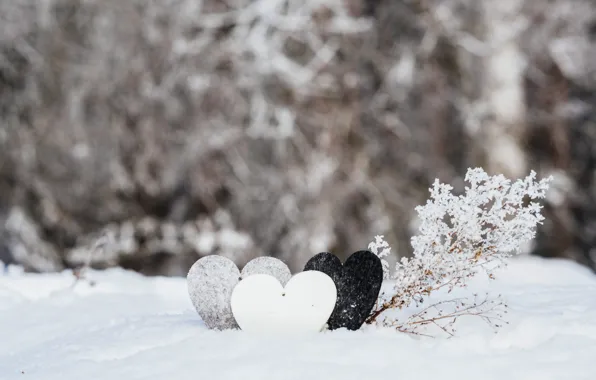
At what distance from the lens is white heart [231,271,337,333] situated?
Result: 1634mm

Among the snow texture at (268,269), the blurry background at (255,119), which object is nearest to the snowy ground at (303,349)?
the snow texture at (268,269)

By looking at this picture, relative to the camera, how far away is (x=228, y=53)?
214 inches

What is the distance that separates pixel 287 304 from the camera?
64.6 inches

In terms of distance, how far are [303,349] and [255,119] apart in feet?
13.1

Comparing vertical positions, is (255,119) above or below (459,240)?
above

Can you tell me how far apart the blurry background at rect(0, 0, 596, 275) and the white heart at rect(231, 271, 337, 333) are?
12.1 feet

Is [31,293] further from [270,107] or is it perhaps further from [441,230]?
[270,107]

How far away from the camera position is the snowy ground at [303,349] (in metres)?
1.35

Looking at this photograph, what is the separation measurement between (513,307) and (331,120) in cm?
375

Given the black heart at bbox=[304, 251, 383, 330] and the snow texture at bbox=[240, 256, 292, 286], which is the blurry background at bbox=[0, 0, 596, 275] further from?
the black heart at bbox=[304, 251, 383, 330]

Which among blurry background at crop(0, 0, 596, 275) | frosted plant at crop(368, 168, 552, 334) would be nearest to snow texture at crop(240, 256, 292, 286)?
frosted plant at crop(368, 168, 552, 334)

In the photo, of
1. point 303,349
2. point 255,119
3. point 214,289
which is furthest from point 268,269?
point 255,119

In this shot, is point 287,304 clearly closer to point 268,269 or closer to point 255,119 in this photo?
point 268,269

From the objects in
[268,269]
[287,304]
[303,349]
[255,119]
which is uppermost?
[255,119]
